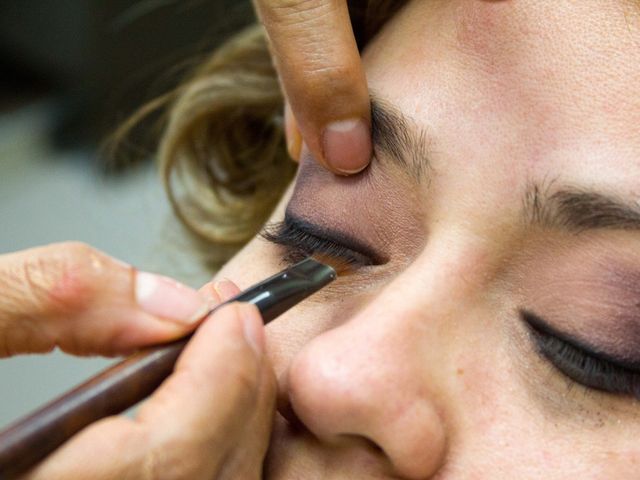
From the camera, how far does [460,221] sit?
59 cm

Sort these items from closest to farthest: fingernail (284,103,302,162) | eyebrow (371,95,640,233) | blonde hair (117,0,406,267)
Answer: eyebrow (371,95,640,233) → fingernail (284,103,302,162) → blonde hair (117,0,406,267)

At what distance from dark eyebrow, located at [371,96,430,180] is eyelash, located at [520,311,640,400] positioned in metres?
0.14

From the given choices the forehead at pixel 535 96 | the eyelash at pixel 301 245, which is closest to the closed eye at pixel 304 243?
the eyelash at pixel 301 245

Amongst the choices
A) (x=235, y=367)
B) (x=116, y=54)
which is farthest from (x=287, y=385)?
(x=116, y=54)

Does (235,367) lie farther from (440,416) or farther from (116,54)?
(116,54)

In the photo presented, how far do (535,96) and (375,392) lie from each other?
0.25m

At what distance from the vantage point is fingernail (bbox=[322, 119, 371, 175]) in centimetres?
65

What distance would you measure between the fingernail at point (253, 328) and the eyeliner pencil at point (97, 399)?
0.01 metres

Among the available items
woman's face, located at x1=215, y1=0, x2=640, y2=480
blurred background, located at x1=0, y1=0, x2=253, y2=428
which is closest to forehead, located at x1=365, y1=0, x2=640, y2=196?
woman's face, located at x1=215, y1=0, x2=640, y2=480

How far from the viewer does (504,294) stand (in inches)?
23.4

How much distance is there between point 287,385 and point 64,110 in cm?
144

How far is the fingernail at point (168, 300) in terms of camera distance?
52cm

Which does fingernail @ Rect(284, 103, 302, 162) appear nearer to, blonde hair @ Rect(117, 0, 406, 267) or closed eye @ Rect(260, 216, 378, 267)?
closed eye @ Rect(260, 216, 378, 267)

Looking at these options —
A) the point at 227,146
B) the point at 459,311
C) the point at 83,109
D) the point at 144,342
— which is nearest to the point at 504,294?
the point at 459,311
